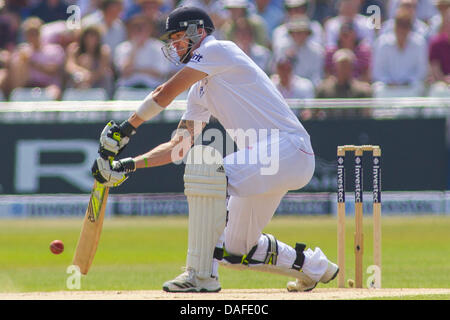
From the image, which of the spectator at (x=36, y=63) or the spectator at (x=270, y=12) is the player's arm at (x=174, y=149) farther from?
the spectator at (x=270, y=12)

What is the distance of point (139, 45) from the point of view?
1357cm

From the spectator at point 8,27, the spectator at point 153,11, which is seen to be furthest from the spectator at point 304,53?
the spectator at point 8,27

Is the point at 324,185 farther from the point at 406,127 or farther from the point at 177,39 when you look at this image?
the point at 177,39

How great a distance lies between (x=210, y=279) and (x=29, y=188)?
6.98m

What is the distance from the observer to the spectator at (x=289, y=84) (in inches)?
505

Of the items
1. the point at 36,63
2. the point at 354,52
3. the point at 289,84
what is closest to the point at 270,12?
the point at 354,52

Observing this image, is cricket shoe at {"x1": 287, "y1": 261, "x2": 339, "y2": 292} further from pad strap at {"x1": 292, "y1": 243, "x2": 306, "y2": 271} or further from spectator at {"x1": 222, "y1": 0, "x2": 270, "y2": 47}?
spectator at {"x1": 222, "y1": 0, "x2": 270, "y2": 47}

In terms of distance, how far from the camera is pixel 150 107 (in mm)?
6051

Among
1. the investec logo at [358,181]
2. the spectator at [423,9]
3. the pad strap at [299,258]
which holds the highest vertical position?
the spectator at [423,9]

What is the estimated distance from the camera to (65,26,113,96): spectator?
13.4 m

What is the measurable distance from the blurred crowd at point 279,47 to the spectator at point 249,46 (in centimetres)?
1

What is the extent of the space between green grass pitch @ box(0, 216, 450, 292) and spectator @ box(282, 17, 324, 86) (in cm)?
212

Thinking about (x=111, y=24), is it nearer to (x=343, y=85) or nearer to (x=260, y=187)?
(x=343, y=85)

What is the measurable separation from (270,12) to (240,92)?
860 centimetres
